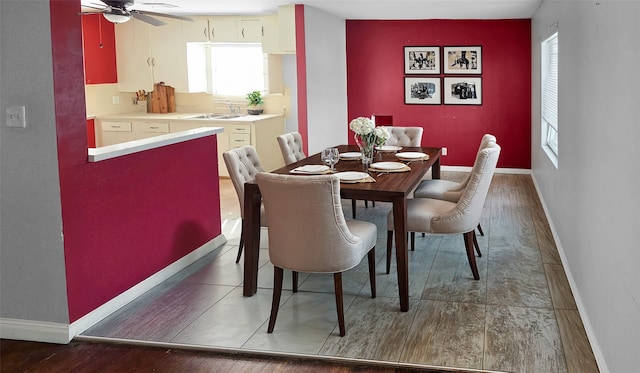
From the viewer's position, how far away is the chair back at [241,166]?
4.66 metres

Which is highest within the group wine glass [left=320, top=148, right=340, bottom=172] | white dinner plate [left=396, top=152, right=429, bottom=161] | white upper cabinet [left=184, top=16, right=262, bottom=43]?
white upper cabinet [left=184, top=16, right=262, bottom=43]

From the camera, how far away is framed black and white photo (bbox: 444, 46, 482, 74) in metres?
9.19

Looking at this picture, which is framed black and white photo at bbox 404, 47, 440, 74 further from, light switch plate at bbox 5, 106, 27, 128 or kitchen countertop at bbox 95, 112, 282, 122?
light switch plate at bbox 5, 106, 27, 128

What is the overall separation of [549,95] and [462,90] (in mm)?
2675

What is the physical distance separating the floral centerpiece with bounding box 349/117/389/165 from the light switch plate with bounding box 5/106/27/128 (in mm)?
2297

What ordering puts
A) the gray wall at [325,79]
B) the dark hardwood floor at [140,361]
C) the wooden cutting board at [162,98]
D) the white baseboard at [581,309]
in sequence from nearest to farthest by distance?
1. the white baseboard at [581,309]
2. the dark hardwood floor at [140,361]
3. the gray wall at [325,79]
4. the wooden cutting board at [162,98]

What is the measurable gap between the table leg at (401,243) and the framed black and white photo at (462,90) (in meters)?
5.70

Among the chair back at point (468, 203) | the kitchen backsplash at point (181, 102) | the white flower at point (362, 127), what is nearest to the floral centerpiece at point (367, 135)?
the white flower at point (362, 127)

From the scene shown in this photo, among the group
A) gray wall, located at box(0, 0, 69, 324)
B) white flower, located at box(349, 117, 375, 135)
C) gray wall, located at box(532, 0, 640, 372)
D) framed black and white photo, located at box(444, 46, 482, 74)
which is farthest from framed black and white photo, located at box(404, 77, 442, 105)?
gray wall, located at box(0, 0, 69, 324)

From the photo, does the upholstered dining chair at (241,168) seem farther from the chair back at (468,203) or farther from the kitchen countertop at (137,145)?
the chair back at (468,203)

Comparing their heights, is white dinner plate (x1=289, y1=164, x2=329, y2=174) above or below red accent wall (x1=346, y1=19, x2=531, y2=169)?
below

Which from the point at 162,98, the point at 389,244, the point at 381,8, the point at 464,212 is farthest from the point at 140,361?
the point at 162,98

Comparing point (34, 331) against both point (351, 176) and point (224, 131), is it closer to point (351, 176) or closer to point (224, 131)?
point (351, 176)

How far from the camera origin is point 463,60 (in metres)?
9.25
